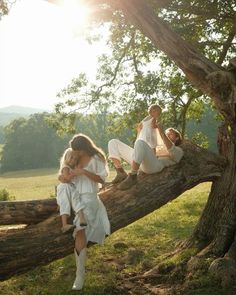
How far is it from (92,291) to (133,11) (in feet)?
18.4

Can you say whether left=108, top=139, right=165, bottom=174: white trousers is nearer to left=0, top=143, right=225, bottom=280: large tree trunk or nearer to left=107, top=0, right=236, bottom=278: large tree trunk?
left=0, top=143, right=225, bottom=280: large tree trunk

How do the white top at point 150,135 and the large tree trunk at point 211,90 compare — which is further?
the white top at point 150,135

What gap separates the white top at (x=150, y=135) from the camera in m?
9.39

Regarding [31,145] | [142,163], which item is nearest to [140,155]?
[142,163]

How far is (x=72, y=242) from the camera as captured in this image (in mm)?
7727

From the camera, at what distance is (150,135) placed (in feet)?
31.0

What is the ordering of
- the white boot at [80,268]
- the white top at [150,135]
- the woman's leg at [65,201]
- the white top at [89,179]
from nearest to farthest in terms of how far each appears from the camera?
the white boot at [80,268] → the woman's leg at [65,201] → the white top at [89,179] → the white top at [150,135]

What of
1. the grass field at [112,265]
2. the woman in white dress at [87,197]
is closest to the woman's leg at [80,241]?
the woman in white dress at [87,197]

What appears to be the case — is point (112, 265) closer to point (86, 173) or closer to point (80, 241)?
point (80, 241)

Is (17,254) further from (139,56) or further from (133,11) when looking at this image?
(139,56)

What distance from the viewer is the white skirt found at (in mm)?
7508

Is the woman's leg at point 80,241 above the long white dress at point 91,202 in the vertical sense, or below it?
below

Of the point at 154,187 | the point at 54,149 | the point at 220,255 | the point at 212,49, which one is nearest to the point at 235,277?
the point at 220,255

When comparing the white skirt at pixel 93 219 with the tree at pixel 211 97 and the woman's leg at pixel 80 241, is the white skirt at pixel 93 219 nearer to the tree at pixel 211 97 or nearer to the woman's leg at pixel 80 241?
the woman's leg at pixel 80 241
